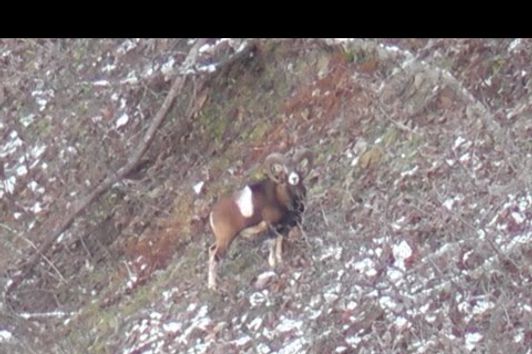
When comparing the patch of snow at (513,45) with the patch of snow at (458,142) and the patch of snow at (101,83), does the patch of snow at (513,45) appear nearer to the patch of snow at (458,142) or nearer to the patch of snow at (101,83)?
the patch of snow at (458,142)

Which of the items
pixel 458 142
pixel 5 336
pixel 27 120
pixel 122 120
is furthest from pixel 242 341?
pixel 27 120

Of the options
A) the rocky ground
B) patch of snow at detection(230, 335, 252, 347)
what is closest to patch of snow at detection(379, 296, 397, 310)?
the rocky ground

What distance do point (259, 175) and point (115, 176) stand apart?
1.65 metres

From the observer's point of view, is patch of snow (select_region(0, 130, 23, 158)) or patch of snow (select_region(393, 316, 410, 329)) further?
patch of snow (select_region(0, 130, 23, 158))

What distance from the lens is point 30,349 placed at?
8.91 m

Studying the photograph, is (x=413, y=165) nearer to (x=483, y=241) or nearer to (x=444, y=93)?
(x=444, y=93)

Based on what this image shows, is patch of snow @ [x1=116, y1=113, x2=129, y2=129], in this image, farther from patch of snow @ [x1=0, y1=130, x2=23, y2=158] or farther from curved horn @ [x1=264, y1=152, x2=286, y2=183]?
curved horn @ [x1=264, y1=152, x2=286, y2=183]

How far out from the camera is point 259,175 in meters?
9.36

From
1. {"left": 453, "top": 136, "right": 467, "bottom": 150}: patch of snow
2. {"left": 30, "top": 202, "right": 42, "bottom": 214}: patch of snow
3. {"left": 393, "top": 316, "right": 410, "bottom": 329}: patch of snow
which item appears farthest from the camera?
{"left": 30, "top": 202, "right": 42, "bottom": 214}: patch of snow

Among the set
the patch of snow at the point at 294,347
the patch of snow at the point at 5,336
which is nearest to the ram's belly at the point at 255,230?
the patch of snow at the point at 294,347

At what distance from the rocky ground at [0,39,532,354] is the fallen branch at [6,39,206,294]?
8cm

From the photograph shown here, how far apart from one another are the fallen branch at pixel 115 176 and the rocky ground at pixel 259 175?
0.08 m

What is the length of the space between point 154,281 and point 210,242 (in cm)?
54

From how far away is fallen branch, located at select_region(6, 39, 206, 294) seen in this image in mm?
10117
